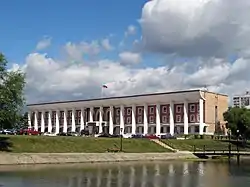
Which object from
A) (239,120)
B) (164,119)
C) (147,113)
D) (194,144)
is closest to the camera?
(194,144)

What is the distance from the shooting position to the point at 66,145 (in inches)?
3187

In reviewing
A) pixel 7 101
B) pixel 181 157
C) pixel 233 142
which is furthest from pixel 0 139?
pixel 233 142

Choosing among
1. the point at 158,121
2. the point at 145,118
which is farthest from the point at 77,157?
the point at 145,118

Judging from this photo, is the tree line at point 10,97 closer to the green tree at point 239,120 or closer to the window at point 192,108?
the green tree at point 239,120

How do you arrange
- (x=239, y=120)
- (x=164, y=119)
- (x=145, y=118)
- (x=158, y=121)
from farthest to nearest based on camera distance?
1. (x=145, y=118)
2. (x=164, y=119)
3. (x=158, y=121)
4. (x=239, y=120)

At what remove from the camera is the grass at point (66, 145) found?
241ft

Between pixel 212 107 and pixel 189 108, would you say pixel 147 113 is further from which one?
pixel 212 107

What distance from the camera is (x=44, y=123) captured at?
195 m

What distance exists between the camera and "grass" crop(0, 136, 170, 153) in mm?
73312

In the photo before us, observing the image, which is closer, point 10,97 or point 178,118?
point 10,97

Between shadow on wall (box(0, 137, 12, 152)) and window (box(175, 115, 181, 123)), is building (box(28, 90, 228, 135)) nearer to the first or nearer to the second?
window (box(175, 115, 181, 123))

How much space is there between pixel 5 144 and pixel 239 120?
77577 millimetres

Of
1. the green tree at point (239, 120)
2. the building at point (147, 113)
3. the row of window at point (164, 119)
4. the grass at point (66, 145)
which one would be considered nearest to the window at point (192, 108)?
the building at point (147, 113)

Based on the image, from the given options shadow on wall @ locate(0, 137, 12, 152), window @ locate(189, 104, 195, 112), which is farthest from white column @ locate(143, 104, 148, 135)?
shadow on wall @ locate(0, 137, 12, 152)
